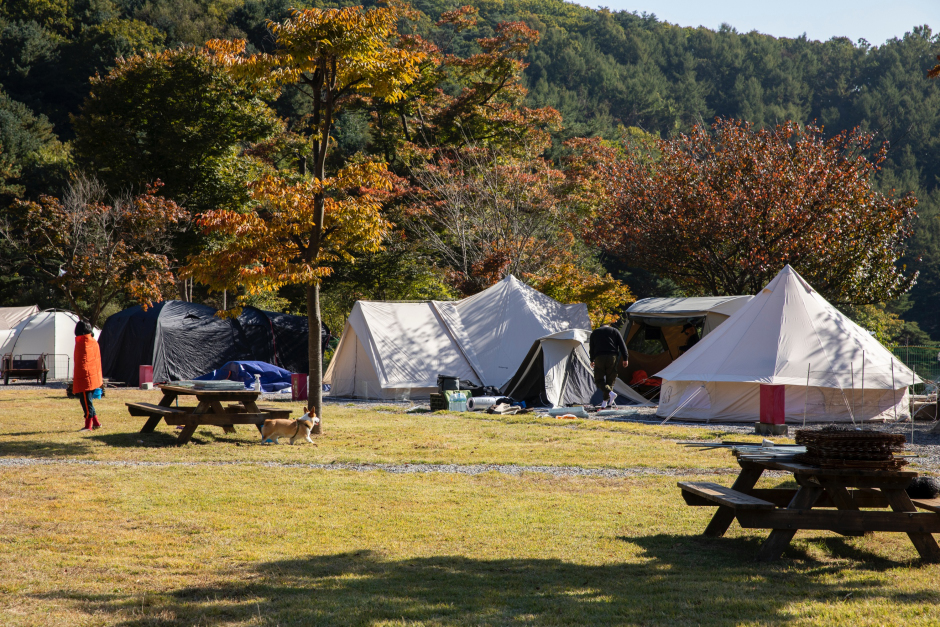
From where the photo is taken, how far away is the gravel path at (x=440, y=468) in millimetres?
7520

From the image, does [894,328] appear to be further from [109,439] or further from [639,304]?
[109,439]

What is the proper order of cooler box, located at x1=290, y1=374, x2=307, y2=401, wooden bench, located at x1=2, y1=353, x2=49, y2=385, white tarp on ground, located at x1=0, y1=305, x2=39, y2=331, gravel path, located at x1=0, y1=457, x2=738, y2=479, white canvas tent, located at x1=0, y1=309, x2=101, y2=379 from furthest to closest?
white tarp on ground, located at x1=0, y1=305, x2=39, y2=331 → white canvas tent, located at x1=0, y1=309, x2=101, y2=379 → wooden bench, located at x1=2, y1=353, x2=49, y2=385 → cooler box, located at x1=290, y1=374, x2=307, y2=401 → gravel path, located at x1=0, y1=457, x2=738, y2=479

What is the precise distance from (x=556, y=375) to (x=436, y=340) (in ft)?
11.6

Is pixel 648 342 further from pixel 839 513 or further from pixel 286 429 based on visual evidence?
pixel 839 513

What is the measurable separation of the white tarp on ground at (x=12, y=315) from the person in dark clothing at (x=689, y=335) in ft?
78.9

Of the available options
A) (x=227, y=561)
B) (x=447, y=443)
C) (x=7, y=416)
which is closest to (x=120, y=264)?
(x=7, y=416)

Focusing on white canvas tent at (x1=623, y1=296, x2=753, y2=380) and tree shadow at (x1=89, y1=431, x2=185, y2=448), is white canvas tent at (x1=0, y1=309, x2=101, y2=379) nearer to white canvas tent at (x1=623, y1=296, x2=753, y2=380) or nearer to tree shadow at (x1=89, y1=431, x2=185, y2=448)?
tree shadow at (x1=89, y1=431, x2=185, y2=448)

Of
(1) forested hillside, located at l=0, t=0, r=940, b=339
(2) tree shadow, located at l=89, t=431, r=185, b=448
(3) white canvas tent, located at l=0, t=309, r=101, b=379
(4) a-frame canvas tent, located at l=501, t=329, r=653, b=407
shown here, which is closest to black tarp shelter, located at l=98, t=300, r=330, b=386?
(3) white canvas tent, located at l=0, t=309, r=101, b=379

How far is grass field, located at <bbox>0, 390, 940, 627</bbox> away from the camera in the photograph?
3646mm

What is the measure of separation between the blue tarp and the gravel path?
34.9 feet

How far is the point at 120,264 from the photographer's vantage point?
1789 centimetres

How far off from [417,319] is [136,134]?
15.7 meters

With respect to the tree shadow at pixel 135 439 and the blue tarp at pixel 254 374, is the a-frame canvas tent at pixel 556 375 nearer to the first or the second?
the blue tarp at pixel 254 374

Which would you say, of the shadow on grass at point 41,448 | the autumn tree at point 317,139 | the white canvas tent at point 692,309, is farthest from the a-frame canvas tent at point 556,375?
the shadow on grass at point 41,448
